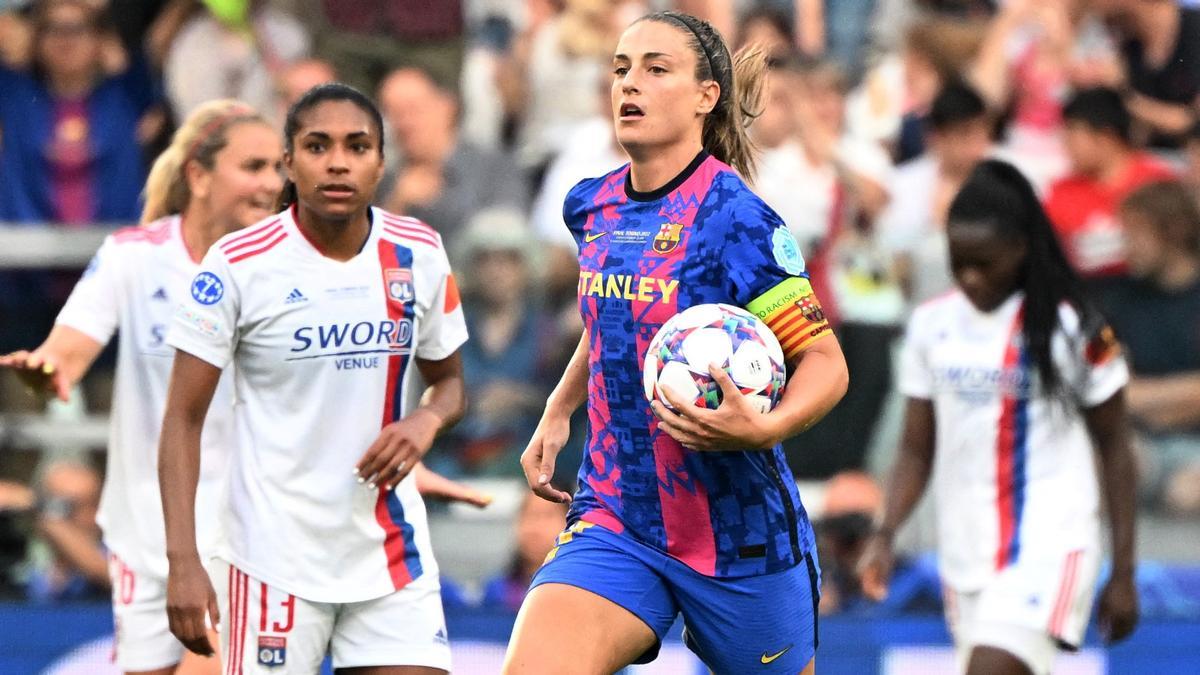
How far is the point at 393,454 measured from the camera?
504 centimetres

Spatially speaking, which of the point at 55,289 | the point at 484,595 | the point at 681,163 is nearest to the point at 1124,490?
the point at 681,163

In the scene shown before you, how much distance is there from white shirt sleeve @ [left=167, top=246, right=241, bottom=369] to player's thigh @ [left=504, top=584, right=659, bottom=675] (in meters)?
1.11

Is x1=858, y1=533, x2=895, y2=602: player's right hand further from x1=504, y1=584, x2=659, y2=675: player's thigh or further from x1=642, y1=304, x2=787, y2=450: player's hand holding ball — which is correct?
x1=642, y1=304, x2=787, y2=450: player's hand holding ball

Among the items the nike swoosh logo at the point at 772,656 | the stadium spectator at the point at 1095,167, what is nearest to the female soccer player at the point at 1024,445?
the nike swoosh logo at the point at 772,656

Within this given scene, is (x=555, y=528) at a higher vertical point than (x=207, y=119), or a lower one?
lower

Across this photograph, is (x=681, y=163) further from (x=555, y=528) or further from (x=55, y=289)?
(x=55, y=289)

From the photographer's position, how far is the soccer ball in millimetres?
4273

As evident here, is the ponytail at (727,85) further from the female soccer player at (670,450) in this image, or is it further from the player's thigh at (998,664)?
the player's thigh at (998,664)

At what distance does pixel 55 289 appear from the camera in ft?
29.6

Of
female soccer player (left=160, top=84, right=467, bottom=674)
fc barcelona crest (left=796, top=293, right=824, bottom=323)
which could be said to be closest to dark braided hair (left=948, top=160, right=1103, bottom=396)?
fc barcelona crest (left=796, top=293, right=824, bottom=323)

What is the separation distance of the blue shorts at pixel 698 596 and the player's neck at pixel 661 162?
928 millimetres

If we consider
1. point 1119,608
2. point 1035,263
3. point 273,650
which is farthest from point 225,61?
point 1119,608

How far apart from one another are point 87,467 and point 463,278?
202 cm

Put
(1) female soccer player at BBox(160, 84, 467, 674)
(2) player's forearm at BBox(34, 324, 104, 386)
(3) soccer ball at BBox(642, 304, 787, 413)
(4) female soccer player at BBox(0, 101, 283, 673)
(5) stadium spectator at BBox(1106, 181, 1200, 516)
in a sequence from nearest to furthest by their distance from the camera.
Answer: (3) soccer ball at BBox(642, 304, 787, 413), (1) female soccer player at BBox(160, 84, 467, 674), (2) player's forearm at BBox(34, 324, 104, 386), (4) female soccer player at BBox(0, 101, 283, 673), (5) stadium spectator at BBox(1106, 181, 1200, 516)
